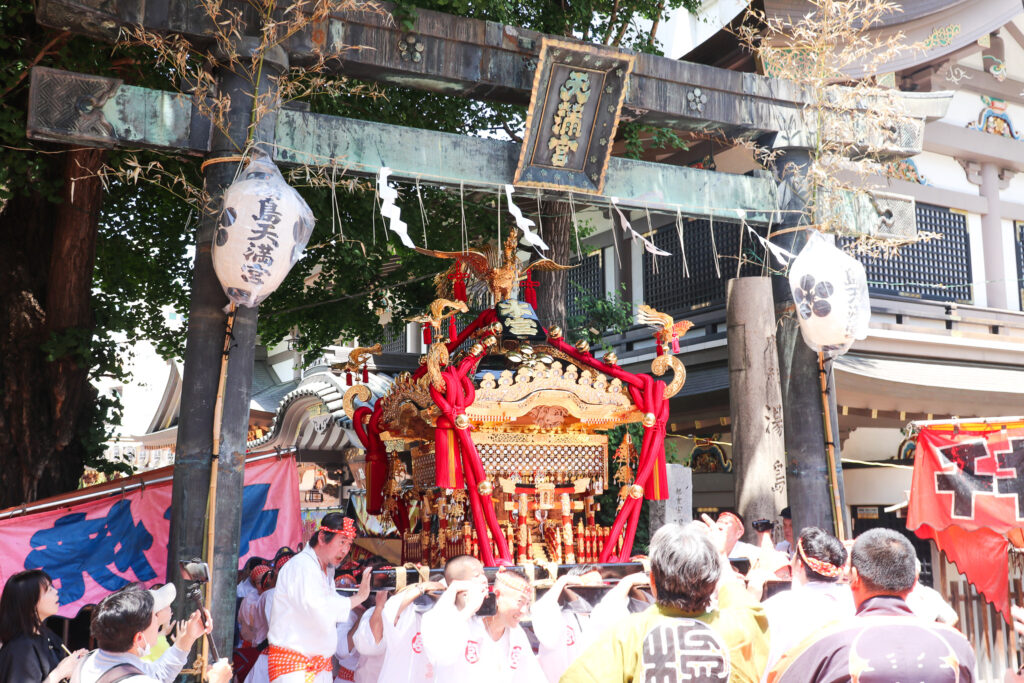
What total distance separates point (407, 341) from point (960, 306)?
29.4ft

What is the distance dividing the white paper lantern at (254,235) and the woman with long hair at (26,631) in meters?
1.82

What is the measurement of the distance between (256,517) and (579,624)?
3463 mm

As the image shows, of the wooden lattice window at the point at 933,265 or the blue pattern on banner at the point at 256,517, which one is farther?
the wooden lattice window at the point at 933,265

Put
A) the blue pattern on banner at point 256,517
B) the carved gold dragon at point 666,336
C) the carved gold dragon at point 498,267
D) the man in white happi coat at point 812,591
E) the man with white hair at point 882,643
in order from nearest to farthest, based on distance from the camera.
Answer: the man with white hair at point 882,643 < the man in white happi coat at point 812,591 < the carved gold dragon at point 666,336 < the blue pattern on banner at point 256,517 < the carved gold dragon at point 498,267

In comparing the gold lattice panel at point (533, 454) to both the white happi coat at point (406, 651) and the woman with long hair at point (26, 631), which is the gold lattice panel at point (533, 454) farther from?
the woman with long hair at point (26, 631)

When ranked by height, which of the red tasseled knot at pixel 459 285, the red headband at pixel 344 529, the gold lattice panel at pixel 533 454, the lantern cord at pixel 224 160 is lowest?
the red headband at pixel 344 529

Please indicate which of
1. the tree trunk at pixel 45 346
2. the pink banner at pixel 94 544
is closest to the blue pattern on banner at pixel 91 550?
the pink banner at pixel 94 544

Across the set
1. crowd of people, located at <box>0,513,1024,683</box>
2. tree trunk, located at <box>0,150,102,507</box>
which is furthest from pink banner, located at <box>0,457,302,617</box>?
tree trunk, located at <box>0,150,102,507</box>

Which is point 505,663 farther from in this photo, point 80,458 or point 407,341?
point 407,341

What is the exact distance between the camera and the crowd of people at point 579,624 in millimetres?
2840

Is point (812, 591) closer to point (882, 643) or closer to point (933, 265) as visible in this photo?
point (882, 643)

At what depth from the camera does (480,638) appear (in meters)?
4.71

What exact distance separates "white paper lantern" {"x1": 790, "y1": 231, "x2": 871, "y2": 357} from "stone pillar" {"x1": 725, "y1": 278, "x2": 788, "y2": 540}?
1084mm

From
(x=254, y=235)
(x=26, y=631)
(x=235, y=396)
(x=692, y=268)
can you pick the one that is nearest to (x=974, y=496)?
(x=692, y=268)
